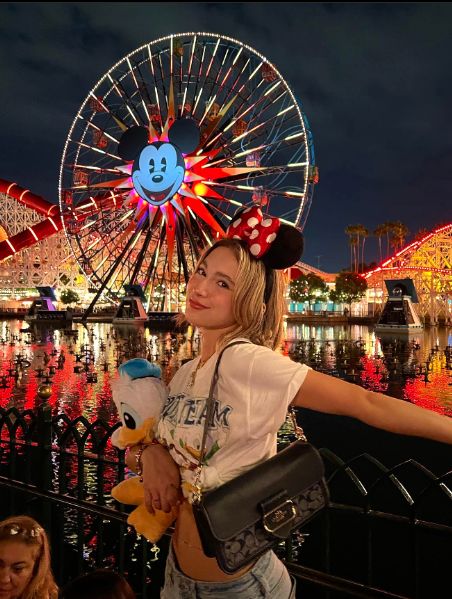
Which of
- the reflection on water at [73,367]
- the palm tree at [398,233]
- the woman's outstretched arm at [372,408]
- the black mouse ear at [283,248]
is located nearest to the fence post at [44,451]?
the black mouse ear at [283,248]

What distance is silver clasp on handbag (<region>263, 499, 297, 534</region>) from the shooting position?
69.6 inches

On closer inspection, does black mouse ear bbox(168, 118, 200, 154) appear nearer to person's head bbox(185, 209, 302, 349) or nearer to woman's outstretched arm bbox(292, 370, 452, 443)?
person's head bbox(185, 209, 302, 349)

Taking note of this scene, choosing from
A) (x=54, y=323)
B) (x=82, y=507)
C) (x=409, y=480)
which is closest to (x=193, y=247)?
(x=54, y=323)

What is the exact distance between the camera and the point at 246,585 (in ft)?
6.36

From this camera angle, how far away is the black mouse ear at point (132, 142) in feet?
93.8

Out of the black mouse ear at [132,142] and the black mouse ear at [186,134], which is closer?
the black mouse ear at [186,134]

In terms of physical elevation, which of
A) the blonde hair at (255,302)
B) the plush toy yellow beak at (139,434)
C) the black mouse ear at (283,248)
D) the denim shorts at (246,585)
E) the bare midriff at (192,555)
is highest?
the black mouse ear at (283,248)

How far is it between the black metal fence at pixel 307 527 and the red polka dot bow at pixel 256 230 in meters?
1.12

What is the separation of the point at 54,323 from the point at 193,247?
2051 centimetres

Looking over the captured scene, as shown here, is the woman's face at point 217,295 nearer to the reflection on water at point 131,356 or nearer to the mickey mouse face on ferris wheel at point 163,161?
the reflection on water at point 131,356

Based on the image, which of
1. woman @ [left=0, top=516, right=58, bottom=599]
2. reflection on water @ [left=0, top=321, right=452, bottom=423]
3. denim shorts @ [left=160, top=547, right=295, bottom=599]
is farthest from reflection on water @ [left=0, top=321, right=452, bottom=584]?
denim shorts @ [left=160, top=547, right=295, bottom=599]

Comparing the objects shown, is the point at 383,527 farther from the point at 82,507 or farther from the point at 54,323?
the point at 54,323

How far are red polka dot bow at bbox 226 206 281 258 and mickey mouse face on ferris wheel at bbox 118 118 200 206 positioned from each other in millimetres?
26172

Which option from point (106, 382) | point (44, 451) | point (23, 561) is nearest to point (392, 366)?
point (106, 382)
